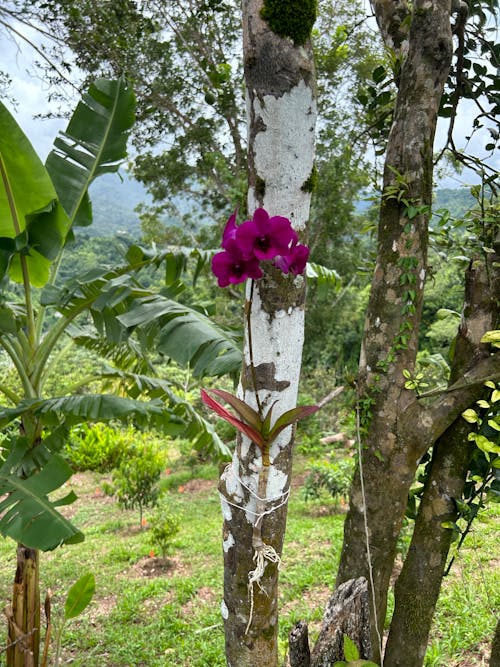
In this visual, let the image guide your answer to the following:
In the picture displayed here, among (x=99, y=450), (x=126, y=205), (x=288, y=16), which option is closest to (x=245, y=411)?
(x=288, y=16)

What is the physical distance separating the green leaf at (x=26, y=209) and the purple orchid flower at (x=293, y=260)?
1248 millimetres

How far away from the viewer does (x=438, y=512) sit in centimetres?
169

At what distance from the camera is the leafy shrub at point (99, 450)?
829 cm

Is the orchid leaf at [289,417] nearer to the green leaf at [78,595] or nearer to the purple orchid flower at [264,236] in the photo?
the purple orchid flower at [264,236]

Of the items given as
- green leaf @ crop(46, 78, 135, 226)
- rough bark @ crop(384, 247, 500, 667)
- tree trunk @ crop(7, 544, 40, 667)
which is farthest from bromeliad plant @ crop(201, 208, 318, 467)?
tree trunk @ crop(7, 544, 40, 667)

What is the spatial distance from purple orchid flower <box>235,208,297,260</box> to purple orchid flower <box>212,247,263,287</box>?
2 cm

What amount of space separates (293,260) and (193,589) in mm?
3727

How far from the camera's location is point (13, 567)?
5297 mm

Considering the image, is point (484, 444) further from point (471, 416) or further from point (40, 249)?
point (40, 249)

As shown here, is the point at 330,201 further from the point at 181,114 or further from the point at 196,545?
the point at 196,545

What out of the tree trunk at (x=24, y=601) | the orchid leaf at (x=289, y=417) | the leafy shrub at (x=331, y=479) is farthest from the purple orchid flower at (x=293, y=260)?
the leafy shrub at (x=331, y=479)

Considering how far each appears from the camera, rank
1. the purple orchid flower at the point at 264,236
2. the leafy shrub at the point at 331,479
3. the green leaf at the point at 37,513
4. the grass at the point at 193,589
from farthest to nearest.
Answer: the leafy shrub at the point at 331,479
the grass at the point at 193,589
the green leaf at the point at 37,513
the purple orchid flower at the point at 264,236

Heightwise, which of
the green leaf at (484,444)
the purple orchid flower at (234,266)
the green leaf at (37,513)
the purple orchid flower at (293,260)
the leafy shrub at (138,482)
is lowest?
the leafy shrub at (138,482)

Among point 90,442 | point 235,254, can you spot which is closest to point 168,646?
point 235,254
